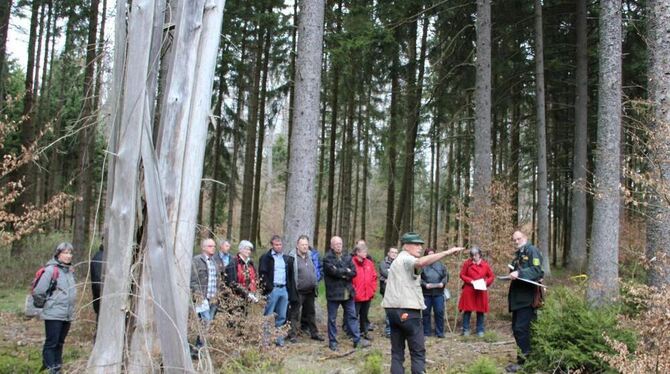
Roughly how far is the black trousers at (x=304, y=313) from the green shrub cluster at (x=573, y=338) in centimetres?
361

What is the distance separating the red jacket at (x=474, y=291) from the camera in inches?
384

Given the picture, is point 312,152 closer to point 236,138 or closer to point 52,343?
point 52,343

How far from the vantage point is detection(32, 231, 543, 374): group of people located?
6086 mm

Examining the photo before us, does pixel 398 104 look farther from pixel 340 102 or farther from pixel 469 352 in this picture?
pixel 469 352

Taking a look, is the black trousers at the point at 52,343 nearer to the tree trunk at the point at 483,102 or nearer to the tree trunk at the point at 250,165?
the tree trunk at the point at 483,102

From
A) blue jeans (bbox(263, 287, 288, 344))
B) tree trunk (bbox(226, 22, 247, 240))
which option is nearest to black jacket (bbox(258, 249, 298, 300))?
blue jeans (bbox(263, 287, 288, 344))

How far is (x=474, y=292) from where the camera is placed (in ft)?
32.5

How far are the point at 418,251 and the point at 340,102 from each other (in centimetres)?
1584

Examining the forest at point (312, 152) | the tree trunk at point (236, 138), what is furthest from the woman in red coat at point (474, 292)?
the tree trunk at point (236, 138)

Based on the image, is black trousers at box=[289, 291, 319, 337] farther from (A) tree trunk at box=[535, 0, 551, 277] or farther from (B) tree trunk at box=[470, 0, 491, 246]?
(A) tree trunk at box=[535, 0, 551, 277]

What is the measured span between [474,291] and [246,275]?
4.31 m

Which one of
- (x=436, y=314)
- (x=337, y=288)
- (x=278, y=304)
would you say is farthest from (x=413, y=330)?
(x=436, y=314)

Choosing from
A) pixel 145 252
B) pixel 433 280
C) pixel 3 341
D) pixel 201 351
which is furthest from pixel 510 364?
pixel 3 341

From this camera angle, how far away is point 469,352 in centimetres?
837
